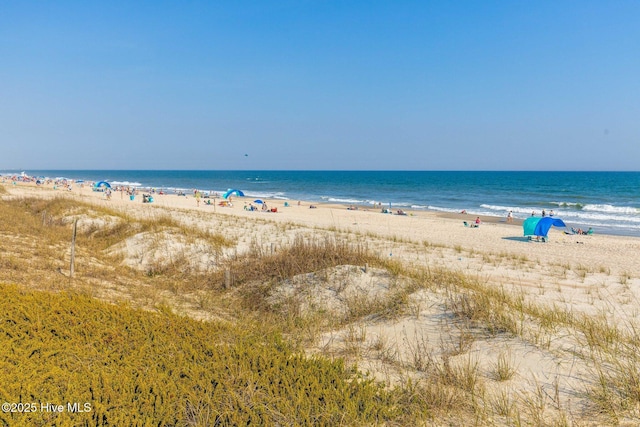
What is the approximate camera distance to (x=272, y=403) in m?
3.48

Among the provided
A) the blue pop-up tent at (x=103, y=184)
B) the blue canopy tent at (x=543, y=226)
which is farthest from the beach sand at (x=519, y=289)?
the blue pop-up tent at (x=103, y=184)

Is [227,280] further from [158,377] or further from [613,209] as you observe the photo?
[613,209]

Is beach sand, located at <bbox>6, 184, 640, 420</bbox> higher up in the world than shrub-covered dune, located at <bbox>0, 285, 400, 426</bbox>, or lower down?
lower down

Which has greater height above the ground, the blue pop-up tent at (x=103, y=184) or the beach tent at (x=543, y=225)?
the blue pop-up tent at (x=103, y=184)

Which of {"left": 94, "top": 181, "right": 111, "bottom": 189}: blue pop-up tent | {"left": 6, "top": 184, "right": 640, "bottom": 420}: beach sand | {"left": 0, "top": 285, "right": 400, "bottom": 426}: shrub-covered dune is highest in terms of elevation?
{"left": 94, "top": 181, "right": 111, "bottom": 189}: blue pop-up tent

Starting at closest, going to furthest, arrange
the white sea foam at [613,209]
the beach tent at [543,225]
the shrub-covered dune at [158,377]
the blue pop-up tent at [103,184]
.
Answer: the shrub-covered dune at [158,377], the beach tent at [543,225], the white sea foam at [613,209], the blue pop-up tent at [103,184]

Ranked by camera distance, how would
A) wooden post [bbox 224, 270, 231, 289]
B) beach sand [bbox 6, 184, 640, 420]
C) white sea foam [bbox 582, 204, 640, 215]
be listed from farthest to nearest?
white sea foam [bbox 582, 204, 640, 215] < wooden post [bbox 224, 270, 231, 289] < beach sand [bbox 6, 184, 640, 420]

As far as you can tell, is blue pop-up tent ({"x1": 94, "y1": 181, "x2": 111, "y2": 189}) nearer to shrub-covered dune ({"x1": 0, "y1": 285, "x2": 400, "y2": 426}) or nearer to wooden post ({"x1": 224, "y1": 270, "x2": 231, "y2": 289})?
wooden post ({"x1": 224, "y1": 270, "x2": 231, "y2": 289})

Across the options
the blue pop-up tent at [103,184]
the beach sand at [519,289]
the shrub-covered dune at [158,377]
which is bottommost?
the beach sand at [519,289]

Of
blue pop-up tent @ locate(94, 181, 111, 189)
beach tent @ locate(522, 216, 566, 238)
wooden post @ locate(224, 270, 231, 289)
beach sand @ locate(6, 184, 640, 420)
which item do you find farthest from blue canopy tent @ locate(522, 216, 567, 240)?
blue pop-up tent @ locate(94, 181, 111, 189)

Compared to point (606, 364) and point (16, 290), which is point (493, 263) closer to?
point (606, 364)

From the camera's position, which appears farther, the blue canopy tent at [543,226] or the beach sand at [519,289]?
the blue canopy tent at [543,226]

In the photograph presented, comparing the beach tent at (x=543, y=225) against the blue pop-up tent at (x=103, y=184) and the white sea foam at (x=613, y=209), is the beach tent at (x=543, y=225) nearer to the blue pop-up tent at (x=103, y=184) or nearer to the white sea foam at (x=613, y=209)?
the white sea foam at (x=613, y=209)

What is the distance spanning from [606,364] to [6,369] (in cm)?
605
